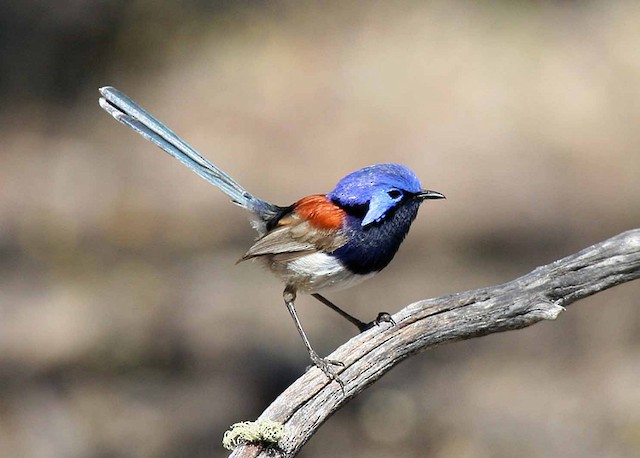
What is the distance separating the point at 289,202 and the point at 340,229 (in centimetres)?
362

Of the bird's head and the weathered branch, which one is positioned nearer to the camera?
the weathered branch

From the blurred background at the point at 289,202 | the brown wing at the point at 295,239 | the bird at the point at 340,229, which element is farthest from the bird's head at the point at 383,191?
the blurred background at the point at 289,202

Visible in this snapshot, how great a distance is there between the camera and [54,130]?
909cm

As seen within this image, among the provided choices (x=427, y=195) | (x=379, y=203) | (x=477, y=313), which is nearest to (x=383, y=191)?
(x=379, y=203)

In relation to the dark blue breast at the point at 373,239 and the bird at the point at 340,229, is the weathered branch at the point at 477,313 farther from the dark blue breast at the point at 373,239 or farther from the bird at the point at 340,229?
the dark blue breast at the point at 373,239

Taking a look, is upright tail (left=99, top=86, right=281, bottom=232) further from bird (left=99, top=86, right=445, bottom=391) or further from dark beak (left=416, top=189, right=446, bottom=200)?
dark beak (left=416, top=189, right=446, bottom=200)

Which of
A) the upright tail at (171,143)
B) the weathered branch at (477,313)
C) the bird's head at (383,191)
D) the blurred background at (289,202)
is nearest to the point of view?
the weathered branch at (477,313)

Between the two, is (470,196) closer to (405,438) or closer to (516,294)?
(405,438)

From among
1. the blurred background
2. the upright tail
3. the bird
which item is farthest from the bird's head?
the blurred background

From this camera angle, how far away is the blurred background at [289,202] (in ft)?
23.1

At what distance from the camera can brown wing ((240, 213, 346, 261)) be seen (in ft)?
13.7

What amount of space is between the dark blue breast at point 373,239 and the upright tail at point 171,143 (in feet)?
2.07

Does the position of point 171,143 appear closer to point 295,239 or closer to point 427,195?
point 295,239

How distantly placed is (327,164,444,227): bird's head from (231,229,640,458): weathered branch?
17.3 inches
